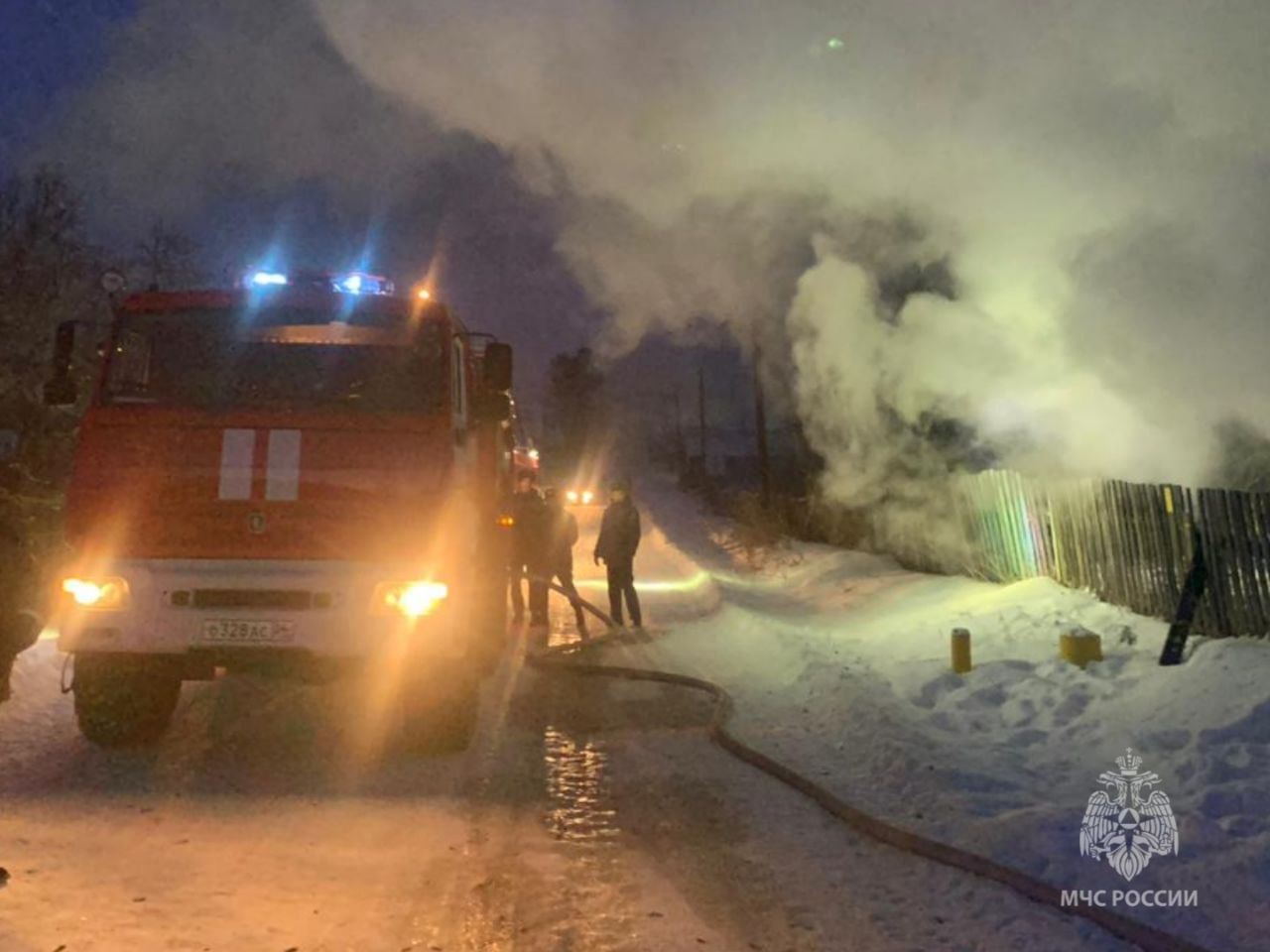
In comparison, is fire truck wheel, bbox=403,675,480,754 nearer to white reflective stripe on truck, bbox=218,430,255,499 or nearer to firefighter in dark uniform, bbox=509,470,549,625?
white reflective stripe on truck, bbox=218,430,255,499

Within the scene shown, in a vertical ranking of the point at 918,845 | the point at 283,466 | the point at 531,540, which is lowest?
the point at 918,845

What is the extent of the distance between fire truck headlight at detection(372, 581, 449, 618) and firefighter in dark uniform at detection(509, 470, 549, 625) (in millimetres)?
5561

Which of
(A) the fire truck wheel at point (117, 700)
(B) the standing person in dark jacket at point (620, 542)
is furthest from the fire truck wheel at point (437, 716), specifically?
(B) the standing person in dark jacket at point (620, 542)

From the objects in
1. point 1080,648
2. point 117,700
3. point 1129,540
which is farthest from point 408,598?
point 1129,540

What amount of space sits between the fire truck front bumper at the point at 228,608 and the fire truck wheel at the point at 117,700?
0.37 metres

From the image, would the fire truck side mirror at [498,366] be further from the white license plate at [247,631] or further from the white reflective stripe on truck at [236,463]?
the white license plate at [247,631]

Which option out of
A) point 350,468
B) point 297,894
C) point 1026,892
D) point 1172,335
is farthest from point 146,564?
point 1172,335

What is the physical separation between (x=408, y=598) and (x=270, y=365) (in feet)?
5.73

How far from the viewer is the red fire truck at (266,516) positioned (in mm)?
6262

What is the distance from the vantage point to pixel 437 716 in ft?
22.3

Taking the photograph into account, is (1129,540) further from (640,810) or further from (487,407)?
(640,810)

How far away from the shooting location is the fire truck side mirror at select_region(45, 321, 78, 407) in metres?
6.92

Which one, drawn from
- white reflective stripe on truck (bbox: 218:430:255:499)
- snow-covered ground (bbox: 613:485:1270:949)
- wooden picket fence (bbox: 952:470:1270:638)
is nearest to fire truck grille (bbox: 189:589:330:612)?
white reflective stripe on truck (bbox: 218:430:255:499)

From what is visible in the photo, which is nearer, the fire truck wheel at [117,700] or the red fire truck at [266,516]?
the red fire truck at [266,516]
